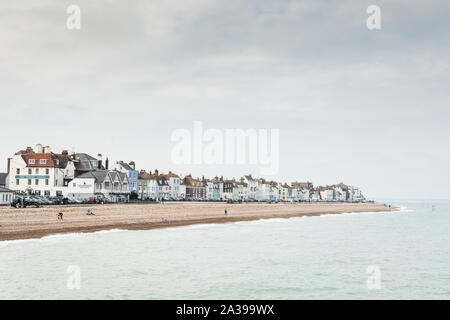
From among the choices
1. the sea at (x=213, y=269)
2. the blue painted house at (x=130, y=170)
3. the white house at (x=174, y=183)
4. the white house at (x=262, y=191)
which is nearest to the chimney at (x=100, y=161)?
the blue painted house at (x=130, y=170)

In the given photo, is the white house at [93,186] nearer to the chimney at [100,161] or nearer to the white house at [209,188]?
the chimney at [100,161]

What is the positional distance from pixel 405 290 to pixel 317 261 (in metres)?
7.46

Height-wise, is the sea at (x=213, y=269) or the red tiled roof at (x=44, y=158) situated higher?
the red tiled roof at (x=44, y=158)

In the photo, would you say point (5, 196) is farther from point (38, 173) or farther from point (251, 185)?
point (251, 185)

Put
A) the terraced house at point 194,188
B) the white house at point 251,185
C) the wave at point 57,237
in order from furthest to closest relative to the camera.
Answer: the white house at point 251,185, the terraced house at point 194,188, the wave at point 57,237

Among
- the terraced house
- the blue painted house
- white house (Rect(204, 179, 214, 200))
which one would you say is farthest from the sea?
white house (Rect(204, 179, 214, 200))

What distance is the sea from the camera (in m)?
17.9

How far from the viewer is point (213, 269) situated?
22750mm

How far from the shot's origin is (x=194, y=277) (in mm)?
20609

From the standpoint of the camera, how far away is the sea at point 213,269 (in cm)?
1792

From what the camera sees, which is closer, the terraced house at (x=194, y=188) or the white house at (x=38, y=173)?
the white house at (x=38, y=173)

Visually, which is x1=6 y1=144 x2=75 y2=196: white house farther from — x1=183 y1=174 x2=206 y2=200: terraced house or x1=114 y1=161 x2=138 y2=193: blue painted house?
x1=183 y1=174 x2=206 y2=200: terraced house
